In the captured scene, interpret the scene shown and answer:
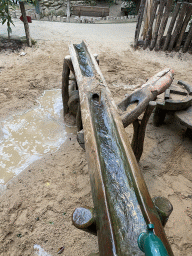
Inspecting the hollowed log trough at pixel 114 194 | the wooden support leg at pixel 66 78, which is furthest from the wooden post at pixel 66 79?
the hollowed log trough at pixel 114 194

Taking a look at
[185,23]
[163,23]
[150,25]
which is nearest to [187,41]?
[185,23]

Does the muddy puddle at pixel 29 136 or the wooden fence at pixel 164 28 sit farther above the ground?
the wooden fence at pixel 164 28

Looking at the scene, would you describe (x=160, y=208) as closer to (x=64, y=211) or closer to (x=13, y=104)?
(x=64, y=211)

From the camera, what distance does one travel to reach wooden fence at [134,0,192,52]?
17.2 ft

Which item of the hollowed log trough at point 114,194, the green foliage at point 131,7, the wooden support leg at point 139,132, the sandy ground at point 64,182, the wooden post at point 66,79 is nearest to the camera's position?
the hollowed log trough at point 114,194

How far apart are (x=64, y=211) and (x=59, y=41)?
244 inches

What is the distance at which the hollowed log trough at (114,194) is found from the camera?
1.01m

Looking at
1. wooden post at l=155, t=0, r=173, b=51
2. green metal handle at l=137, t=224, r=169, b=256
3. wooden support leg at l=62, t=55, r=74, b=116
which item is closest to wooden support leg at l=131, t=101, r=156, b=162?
A: wooden support leg at l=62, t=55, r=74, b=116

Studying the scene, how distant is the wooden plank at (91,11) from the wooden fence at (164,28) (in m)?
4.03

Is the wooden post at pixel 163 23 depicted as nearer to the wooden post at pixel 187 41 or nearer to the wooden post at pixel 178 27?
the wooden post at pixel 178 27

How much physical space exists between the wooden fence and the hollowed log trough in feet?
15.3

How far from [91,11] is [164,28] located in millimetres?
5214

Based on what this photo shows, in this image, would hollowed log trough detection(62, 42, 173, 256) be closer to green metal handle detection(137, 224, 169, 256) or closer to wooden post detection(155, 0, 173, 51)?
green metal handle detection(137, 224, 169, 256)

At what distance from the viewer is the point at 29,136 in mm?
3285
